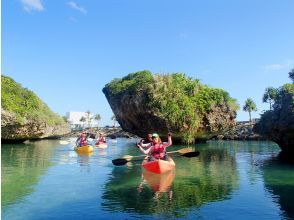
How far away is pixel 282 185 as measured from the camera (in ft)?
54.2

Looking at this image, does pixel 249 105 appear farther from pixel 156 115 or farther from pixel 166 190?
pixel 166 190

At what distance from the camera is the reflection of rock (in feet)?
40.2

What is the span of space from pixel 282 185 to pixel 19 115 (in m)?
43.2

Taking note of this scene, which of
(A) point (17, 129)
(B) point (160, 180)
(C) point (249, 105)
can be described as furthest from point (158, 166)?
(C) point (249, 105)

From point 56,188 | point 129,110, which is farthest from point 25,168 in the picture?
point 129,110

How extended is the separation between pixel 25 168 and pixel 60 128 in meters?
51.1

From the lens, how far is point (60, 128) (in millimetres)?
73500

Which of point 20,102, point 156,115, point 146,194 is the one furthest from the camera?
point 20,102

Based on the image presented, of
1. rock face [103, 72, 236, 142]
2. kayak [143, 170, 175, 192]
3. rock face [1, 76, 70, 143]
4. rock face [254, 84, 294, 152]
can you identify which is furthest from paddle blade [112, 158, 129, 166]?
rock face [1, 76, 70, 143]

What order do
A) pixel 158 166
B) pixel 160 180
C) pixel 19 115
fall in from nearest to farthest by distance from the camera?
pixel 160 180, pixel 158 166, pixel 19 115

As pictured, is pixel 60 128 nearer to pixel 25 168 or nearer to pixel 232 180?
pixel 25 168

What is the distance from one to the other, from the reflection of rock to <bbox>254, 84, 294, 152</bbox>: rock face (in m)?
6.88

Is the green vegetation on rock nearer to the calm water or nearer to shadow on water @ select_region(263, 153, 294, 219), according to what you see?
the calm water

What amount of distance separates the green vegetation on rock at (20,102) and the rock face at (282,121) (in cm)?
3459
